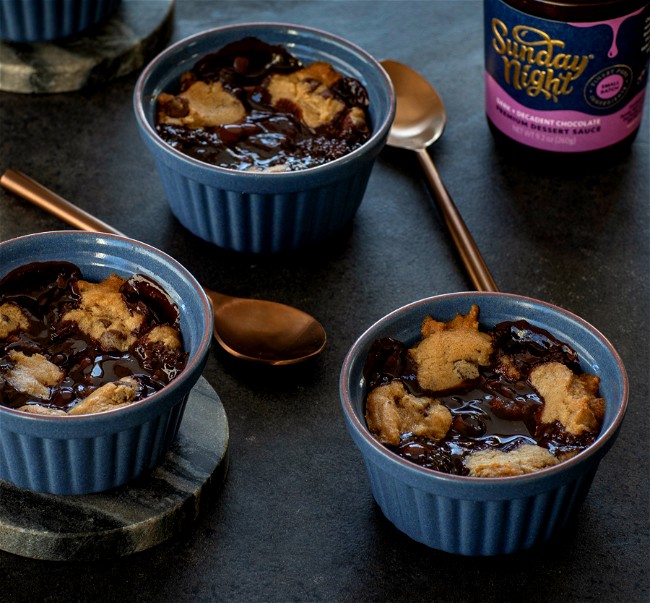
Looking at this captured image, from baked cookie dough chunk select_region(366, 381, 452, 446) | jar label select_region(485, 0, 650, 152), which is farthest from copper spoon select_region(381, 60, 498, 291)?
baked cookie dough chunk select_region(366, 381, 452, 446)

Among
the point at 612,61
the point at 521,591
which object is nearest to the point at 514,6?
the point at 612,61

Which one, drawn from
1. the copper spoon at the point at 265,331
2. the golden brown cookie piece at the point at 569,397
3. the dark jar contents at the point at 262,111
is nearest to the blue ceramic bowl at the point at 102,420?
the copper spoon at the point at 265,331

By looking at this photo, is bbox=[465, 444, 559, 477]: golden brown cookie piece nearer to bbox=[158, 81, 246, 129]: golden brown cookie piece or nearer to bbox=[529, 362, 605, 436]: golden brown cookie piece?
bbox=[529, 362, 605, 436]: golden brown cookie piece

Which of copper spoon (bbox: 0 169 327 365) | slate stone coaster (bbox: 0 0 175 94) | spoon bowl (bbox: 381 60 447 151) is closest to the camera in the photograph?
copper spoon (bbox: 0 169 327 365)

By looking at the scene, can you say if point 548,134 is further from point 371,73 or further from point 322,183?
point 322,183

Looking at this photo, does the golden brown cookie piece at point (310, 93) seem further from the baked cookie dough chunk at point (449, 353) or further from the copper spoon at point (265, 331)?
the baked cookie dough chunk at point (449, 353)

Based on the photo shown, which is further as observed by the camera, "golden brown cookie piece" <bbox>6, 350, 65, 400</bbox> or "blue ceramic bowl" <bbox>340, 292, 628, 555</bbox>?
"golden brown cookie piece" <bbox>6, 350, 65, 400</bbox>

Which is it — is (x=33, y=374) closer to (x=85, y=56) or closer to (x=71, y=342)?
(x=71, y=342)
